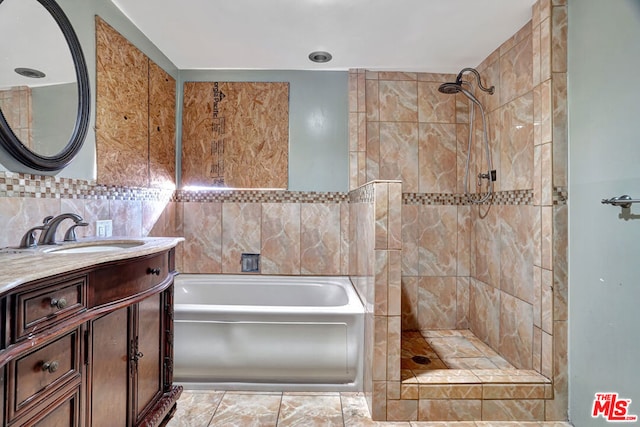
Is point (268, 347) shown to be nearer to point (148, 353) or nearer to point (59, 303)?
point (148, 353)

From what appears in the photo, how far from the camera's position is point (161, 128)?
2.49 m

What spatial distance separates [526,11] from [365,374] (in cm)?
239

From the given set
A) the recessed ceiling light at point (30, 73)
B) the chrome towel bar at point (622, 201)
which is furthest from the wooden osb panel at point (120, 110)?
the chrome towel bar at point (622, 201)

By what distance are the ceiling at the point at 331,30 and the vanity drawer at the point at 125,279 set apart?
1507 mm

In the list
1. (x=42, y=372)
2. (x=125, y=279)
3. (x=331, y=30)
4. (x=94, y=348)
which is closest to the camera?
(x=42, y=372)

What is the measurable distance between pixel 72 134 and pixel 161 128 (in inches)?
37.1

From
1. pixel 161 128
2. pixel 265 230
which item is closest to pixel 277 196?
pixel 265 230

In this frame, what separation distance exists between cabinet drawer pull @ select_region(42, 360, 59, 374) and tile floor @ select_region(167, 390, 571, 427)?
3.42ft

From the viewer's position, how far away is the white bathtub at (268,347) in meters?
1.93

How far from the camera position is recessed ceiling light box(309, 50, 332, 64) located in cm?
243

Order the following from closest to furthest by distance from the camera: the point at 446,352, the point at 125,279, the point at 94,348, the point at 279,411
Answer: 1. the point at 94,348
2. the point at 125,279
3. the point at 279,411
4. the point at 446,352

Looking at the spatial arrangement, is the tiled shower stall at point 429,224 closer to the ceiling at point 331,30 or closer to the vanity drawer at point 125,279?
the ceiling at point 331,30

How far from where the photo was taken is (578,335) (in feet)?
5.40

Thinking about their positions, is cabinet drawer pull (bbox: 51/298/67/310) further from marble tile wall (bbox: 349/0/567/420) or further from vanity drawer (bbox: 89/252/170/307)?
marble tile wall (bbox: 349/0/567/420)
